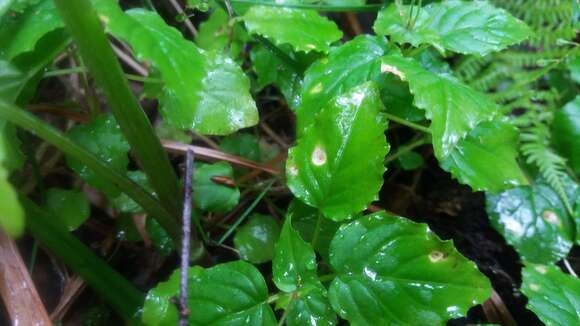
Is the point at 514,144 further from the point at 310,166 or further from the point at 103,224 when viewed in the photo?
the point at 103,224

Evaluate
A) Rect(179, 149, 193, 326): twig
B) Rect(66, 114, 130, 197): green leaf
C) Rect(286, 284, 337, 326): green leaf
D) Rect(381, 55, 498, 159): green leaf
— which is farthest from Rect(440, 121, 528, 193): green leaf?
Rect(66, 114, 130, 197): green leaf

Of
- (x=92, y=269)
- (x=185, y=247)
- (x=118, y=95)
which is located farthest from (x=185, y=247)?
(x=92, y=269)

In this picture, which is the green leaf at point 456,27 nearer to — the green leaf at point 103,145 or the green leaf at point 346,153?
the green leaf at point 346,153

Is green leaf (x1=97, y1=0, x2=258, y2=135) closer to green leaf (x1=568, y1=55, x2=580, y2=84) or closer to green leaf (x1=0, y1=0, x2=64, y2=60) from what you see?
green leaf (x1=0, y1=0, x2=64, y2=60)

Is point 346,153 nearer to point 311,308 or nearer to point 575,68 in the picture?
point 311,308

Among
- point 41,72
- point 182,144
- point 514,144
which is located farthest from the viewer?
point 182,144

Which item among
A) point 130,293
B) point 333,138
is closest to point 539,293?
point 333,138
